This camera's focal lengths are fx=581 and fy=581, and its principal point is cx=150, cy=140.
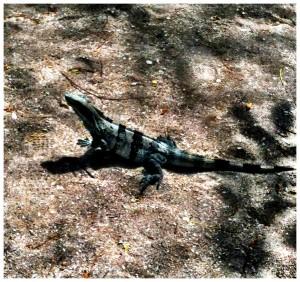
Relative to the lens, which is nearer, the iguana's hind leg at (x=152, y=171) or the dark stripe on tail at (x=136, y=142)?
the iguana's hind leg at (x=152, y=171)

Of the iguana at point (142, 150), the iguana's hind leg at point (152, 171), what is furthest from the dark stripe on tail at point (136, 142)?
the iguana's hind leg at point (152, 171)

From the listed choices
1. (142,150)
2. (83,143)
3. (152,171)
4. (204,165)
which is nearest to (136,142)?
(142,150)

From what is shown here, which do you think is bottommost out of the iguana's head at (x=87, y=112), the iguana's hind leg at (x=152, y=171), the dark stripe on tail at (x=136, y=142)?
the iguana's hind leg at (x=152, y=171)

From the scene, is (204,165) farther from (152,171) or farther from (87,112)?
(87,112)

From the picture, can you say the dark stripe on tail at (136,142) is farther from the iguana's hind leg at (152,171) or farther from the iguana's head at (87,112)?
the iguana's head at (87,112)

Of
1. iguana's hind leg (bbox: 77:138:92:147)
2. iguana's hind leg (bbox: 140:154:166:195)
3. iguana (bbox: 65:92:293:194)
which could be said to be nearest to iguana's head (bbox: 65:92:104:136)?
iguana (bbox: 65:92:293:194)

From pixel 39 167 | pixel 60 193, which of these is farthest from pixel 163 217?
pixel 39 167

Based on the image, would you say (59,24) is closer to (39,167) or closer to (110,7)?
(110,7)

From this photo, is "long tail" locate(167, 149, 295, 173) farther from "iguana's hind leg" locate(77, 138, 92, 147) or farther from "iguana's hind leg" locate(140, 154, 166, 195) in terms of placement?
"iguana's hind leg" locate(77, 138, 92, 147)

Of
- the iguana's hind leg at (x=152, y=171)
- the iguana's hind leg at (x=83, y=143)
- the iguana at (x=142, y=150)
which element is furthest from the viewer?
the iguana's hind leg at (x=83, y=143)
